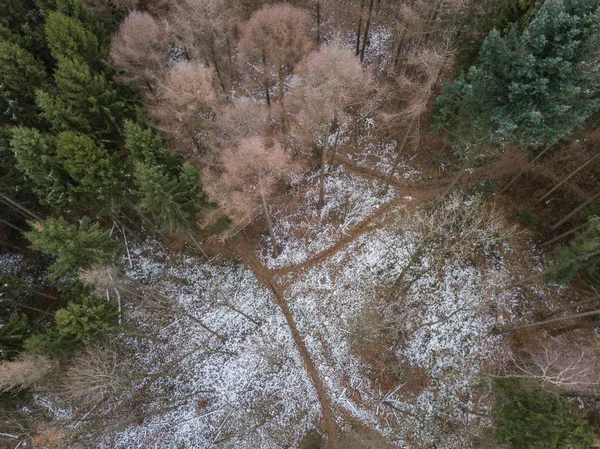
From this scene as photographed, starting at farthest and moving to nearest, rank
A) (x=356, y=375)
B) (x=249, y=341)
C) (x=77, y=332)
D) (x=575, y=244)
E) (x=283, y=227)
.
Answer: (x=283, y=227)
(x=249, y=341)
(x=356, y=375)
(x=77, y=332)
(x=575, y=244)

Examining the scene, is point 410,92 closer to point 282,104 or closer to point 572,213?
point 282,104

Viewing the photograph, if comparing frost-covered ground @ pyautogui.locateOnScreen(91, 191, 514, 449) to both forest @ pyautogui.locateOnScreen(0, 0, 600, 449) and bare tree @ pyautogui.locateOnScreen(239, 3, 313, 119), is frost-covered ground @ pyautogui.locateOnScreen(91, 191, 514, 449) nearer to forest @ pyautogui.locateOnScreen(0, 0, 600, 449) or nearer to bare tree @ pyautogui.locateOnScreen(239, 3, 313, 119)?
forest @ pyautogui.locateOnScreen(0, 0, 600, 449)

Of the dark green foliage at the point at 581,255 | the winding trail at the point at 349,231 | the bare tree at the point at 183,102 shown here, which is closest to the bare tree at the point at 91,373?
the winding trail at the point at 349,231

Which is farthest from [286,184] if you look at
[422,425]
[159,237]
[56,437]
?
[56,437]

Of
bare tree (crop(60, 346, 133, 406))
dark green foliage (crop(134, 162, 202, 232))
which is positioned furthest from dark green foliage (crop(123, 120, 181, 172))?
bare tree (crop(60, 346, 133, 406))

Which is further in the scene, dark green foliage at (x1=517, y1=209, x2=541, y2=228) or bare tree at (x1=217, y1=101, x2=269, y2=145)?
dark green foliage at (x1=517, y1=209, x2=541, y2=228)

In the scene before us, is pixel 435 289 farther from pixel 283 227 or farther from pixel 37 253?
pixel 37 253
